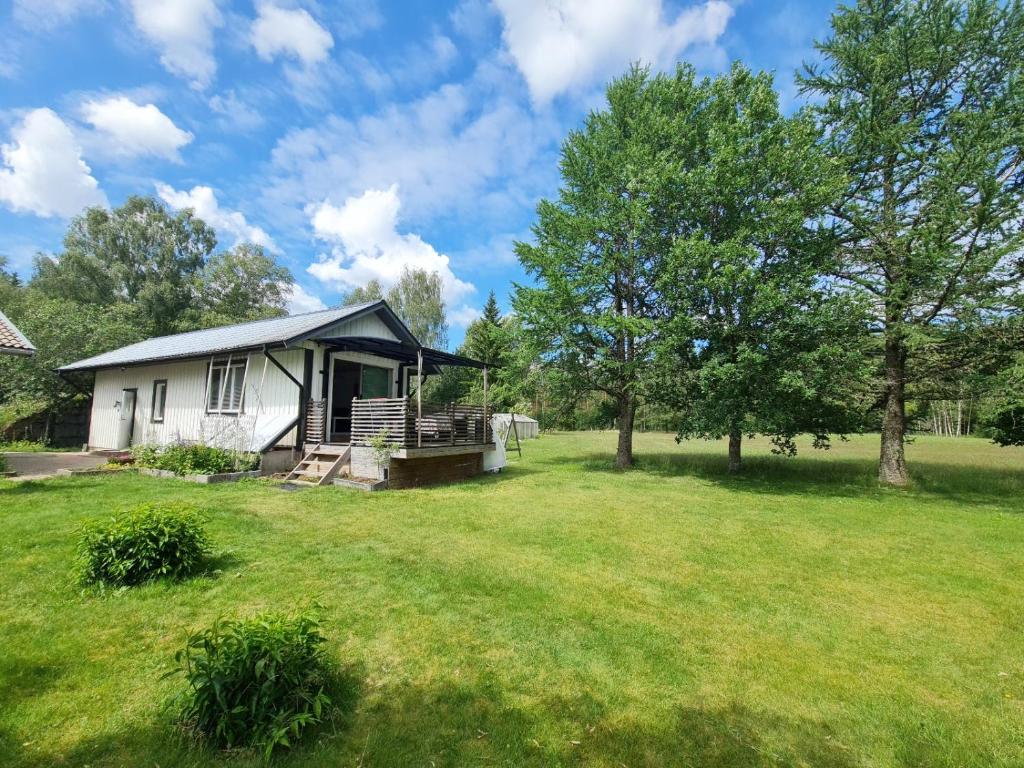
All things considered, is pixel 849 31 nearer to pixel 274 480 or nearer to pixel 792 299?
pixel 792 299

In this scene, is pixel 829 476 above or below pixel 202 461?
below

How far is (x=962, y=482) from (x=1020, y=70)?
11.2 metres

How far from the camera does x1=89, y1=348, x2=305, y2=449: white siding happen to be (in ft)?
39.4

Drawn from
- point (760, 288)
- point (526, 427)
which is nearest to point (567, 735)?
point (760, 288)

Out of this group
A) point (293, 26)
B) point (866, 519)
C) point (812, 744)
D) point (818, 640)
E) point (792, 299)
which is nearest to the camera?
point (812, 744)

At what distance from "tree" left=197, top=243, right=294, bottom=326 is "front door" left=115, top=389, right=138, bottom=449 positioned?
19822mm

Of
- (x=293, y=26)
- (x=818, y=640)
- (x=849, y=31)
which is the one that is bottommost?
(x=818, y=640)

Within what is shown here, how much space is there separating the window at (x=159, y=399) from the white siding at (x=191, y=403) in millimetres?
179

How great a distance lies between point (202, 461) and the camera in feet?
35.2

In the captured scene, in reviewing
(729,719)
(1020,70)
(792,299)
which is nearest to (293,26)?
(729,719)

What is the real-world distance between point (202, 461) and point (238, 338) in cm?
490

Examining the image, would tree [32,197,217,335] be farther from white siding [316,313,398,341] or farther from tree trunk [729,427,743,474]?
tree trunk [729,427,743,474]

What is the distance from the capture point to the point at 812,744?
256cm

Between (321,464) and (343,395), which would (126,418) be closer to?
(343,395)
